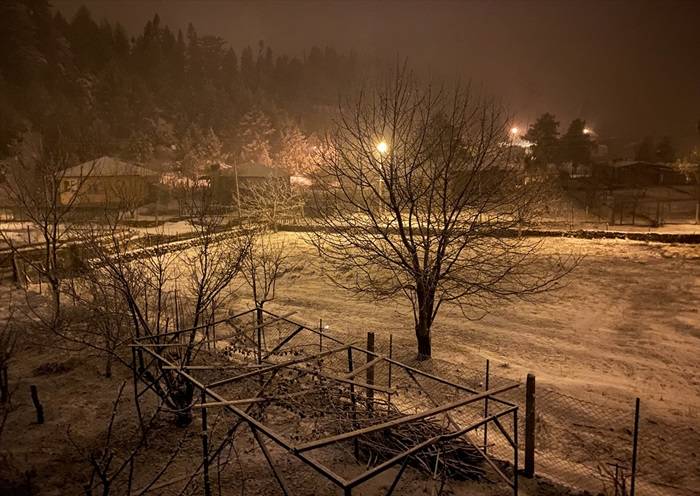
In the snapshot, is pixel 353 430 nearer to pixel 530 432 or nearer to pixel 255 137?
pixel 530 432

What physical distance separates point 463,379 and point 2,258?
72.0 feet

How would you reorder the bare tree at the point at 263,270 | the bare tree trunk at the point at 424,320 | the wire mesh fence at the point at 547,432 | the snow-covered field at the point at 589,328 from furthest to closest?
the bare tree at the point at 263,270 → the bare tree trunk at the point at 424,320 → the snow-covered field at the point at 589,328 → the wire mesh fence at the point at 547,432

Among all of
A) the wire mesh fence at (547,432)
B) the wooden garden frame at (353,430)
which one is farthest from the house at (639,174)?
the wooden garden frame at (353,430)

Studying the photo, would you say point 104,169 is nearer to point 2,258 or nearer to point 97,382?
point 2,258

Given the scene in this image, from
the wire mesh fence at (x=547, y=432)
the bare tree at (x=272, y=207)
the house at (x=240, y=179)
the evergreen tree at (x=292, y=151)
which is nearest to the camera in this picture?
the wire mesh fence at (x=547, y=432)

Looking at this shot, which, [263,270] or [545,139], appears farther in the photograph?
[545,139]

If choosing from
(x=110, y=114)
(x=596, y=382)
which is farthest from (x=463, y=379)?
(x=110, y=114)

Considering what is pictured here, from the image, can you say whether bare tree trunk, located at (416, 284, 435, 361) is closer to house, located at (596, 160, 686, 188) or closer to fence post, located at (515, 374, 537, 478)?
fence post, located at (515, 374, 537, 478)

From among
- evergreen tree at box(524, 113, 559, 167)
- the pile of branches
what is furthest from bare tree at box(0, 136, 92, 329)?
evergreen tree at box(524, 113, 559, 167)

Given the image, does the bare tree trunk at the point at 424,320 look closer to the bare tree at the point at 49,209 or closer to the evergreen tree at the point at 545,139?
the bare tree at the point at 49,209

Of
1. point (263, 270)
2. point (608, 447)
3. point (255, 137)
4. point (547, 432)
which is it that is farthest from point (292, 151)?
point (608, 447)

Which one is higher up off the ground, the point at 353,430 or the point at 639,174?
the point at 639,174

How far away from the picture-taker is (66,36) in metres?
78.4

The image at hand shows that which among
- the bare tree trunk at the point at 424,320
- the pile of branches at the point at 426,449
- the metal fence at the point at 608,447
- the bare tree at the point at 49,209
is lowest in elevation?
the metal fence at the point at 608,447
